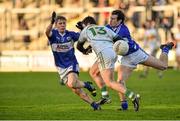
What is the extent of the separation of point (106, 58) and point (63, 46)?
1.15 metres

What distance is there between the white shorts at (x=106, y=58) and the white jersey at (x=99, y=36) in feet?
0.29

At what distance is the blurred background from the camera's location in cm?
4106

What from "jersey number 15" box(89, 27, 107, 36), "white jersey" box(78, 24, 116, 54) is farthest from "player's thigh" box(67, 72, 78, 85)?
"jersey number 15" box(89, 27, 107, 36)

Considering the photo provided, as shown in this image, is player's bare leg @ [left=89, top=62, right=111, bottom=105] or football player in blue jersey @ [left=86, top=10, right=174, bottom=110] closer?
football player in blue jersey @ [left=86, top=10, right=174, bottom=110]

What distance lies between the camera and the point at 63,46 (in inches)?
675

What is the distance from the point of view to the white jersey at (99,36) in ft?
54.4


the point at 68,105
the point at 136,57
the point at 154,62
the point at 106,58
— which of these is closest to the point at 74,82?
the point at 106,58

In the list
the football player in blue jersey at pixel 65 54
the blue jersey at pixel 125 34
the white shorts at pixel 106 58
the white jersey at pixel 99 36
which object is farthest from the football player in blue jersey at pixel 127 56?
the football player in blue jersey at pixel 65 54

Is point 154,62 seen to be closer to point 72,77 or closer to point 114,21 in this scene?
point 114,21

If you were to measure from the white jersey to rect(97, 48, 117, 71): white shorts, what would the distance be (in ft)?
0.29

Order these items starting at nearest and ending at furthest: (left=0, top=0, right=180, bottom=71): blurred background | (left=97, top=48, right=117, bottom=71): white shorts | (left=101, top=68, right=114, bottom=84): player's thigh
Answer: (left=101, top=68, right=114, bottom=84): player's thigh, (left=97, top=48, right=117, bottom=71): white shorts, (left=0, top=0, right=180, bottom=71): blurred background

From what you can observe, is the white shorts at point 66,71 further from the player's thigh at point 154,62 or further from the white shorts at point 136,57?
the player's thigh at point 154,62

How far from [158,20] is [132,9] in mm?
1578

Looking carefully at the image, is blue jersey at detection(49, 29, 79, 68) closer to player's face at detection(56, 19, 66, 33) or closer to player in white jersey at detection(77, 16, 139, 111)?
player's face at detection(56, 19, 66, 33)
